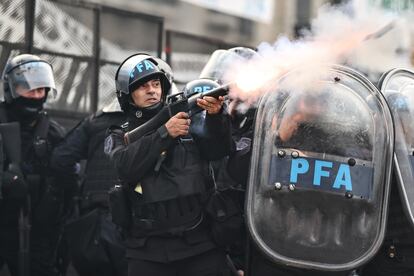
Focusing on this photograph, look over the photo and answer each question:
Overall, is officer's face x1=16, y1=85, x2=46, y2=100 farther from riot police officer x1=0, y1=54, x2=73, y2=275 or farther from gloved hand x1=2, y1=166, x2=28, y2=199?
gloved hand x1=2, y1=166, x2=28, y2=199

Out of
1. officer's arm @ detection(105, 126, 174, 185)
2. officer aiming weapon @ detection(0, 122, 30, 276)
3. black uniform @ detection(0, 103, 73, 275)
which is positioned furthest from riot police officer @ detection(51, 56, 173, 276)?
officer's arm @ detection(105, 126, 174, 185)

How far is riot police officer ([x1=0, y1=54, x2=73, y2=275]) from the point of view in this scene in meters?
6.16

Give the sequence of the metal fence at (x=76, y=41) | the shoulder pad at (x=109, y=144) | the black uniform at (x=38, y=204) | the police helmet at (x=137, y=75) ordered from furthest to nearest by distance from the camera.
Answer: the metal fence at (x=76, y=41) < the black uniform at (x=38, y=204) < the police helmet at (x=137, y=75) < the shoulder pad at (x=109, y=144)

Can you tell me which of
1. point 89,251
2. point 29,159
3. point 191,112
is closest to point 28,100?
point 29,159

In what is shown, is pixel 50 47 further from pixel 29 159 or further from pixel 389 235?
pixel 389 235

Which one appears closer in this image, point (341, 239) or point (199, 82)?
point (341, 239)

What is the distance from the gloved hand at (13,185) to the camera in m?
6.05

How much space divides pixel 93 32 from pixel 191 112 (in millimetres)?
4049

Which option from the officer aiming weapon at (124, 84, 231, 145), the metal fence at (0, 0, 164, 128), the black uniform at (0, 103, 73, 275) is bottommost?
the black uniform at (0, 103, 73, 275)

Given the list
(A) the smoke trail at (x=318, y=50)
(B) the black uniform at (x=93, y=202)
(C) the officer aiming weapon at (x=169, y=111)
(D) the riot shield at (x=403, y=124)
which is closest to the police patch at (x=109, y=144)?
(C) the officer aiming weapon at (x=169, y=111)

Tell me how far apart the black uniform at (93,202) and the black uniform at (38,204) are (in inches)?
7.3

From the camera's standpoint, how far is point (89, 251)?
6172 millimetres

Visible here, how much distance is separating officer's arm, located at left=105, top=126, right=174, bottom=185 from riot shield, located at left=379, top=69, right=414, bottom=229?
1.16 metres

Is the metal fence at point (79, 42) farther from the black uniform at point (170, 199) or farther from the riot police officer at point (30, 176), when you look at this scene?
the black uniform at point (170, 199)
